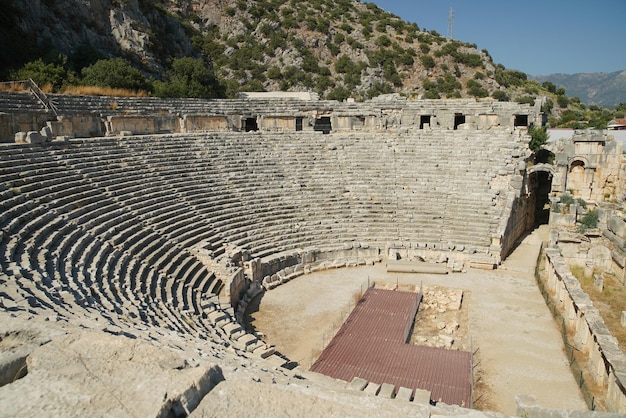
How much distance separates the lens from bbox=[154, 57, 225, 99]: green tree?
25.0m

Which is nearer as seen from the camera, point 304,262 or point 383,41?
point 304,262

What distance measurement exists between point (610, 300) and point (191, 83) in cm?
2283

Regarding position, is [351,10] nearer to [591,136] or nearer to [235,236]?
[591,136]

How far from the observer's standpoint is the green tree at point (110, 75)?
22562 millimetres

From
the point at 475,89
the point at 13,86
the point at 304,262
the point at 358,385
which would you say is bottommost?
the point at 304,262

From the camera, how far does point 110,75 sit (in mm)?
22641

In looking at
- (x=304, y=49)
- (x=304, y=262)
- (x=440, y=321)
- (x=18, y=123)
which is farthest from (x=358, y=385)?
(x=304, y=49)

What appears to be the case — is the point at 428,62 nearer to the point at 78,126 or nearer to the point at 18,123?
the point at 78,126

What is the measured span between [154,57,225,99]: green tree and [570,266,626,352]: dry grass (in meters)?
20.4

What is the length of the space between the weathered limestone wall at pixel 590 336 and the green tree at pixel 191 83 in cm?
2012

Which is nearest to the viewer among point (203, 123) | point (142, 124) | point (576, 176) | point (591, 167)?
point (142, 124)

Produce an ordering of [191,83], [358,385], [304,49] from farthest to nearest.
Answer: [304,49], [191,83], [358,385]

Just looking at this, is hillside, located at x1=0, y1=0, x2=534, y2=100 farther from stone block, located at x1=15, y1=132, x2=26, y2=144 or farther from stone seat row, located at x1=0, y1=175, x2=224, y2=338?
stone seat row, located at x1=0, y1=175, x2=224, y2=338

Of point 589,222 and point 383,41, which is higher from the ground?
point 383,41
